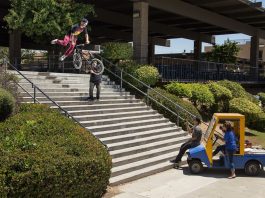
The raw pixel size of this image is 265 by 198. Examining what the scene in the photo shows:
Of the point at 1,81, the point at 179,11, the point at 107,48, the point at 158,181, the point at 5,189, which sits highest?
the point at 179,11

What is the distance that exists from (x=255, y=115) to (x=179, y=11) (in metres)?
9.22

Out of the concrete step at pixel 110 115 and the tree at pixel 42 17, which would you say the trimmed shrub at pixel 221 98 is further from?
the tree at pixel 42 17

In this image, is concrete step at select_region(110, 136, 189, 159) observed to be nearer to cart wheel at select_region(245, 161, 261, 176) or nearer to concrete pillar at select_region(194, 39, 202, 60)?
cart wheel at select_region(245, 161, 261, 176)

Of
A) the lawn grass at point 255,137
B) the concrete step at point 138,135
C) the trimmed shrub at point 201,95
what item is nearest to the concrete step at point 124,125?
the concrete step at point 138,135

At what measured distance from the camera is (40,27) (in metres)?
19.7

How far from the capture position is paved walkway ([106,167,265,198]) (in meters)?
9.63

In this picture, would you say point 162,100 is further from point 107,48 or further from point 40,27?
point 40,27

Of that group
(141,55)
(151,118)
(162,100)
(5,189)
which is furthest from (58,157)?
A: (141,55)

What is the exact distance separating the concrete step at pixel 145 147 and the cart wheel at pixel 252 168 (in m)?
2.91

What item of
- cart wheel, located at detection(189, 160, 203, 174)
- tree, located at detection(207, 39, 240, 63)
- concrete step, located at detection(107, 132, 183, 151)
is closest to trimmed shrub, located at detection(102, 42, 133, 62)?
concrete step, located at detection(107, 132, 183, 151)

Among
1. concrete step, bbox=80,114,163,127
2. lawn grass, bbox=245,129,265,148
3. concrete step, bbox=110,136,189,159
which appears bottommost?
lawn grass, bbox=245,129,265,148

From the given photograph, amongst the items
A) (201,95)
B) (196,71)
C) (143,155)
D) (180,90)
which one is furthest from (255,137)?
(196,71)

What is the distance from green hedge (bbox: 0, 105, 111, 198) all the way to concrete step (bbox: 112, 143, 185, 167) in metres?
1.50

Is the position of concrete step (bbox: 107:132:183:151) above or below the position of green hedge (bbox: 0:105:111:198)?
below
